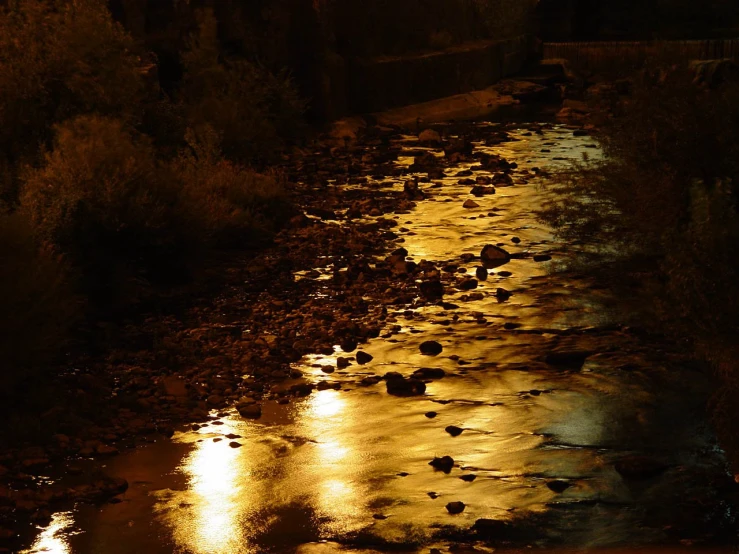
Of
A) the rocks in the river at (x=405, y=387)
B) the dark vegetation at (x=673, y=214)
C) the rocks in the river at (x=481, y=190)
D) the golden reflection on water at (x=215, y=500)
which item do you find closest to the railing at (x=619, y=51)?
the rocks in the river at (x=481, y=190)

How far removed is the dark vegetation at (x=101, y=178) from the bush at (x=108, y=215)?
0.04ft

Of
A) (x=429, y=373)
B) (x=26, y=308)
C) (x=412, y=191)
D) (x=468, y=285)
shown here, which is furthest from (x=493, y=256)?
(x=26, y=308)

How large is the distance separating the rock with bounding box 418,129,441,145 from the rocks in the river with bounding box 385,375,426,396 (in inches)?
453

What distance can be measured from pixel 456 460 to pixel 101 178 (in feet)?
17.5

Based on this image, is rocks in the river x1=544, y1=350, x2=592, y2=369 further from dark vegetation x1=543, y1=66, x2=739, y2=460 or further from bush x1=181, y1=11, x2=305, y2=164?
bush x1=181, y1=11, x2=305, y2=164

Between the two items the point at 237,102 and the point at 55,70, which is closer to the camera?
the point at 55,70

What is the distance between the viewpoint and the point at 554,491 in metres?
5.62

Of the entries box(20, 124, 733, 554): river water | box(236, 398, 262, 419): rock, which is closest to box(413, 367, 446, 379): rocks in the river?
box(20, 124, 733, 554): river water

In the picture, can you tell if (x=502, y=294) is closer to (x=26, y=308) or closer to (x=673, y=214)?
(x=673, y=214)

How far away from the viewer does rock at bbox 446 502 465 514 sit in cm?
536

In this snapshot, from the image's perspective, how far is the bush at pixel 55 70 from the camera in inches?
449

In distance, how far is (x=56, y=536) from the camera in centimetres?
517

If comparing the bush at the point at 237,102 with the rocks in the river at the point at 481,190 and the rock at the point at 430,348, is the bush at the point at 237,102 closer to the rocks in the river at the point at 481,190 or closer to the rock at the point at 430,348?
→ the rocks in the river at the point at 481,190

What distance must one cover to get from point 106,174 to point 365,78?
1147 centimetres
